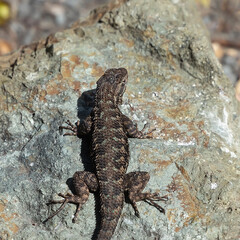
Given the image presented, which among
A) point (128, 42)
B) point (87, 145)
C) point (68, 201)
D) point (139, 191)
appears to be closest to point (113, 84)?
point (87, 145)

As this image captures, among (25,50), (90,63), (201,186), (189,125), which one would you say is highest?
(25,50)

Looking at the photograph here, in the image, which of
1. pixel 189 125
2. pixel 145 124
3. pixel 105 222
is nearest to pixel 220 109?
pixel 189 125

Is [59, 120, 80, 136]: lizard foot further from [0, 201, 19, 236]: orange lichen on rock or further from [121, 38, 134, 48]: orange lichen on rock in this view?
[121, 38, 134, 48]: orange lichen on rock

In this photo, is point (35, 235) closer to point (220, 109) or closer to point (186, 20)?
point (220, 109)

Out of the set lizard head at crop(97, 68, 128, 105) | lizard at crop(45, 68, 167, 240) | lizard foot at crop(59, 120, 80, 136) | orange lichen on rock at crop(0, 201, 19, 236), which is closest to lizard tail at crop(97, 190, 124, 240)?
lizard at crop(45, 68, 167, 240)

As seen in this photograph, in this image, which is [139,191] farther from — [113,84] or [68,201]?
[113,84]

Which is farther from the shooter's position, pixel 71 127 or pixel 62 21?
pixel 62 21

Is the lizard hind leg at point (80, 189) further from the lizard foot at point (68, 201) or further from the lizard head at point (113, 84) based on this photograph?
the lizard head at point (113, 84)
